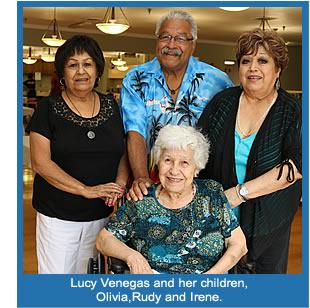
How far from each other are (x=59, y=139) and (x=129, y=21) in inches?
312

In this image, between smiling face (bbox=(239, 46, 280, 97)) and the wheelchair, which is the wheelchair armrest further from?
smiling face (bbox=(239, 46, 280, 97))

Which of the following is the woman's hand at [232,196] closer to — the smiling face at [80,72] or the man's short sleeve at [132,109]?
the man's short sleeve at [132,109]

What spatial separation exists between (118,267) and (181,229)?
0.90 feet

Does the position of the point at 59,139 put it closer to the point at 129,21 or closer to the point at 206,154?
the point at 206,154

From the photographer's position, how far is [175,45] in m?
2.24

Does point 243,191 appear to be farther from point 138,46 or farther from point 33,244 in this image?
point 138,46

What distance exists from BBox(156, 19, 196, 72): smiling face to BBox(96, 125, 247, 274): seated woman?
0.32 m

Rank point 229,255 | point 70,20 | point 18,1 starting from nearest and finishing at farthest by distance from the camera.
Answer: point 18,1, point 229,255, point 70,20

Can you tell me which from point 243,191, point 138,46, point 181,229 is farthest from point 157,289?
point 138,46

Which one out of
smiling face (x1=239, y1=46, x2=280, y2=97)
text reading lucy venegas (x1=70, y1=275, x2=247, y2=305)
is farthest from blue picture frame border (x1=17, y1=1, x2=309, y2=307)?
smiling face (x1=239, y1=46, x2=280, y2=97)

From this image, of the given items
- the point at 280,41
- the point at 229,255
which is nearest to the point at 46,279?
the point at 229,255

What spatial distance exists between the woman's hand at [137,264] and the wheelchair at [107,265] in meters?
0.04

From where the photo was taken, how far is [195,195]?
211 centimetres

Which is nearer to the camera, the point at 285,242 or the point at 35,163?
the point at 35,163
